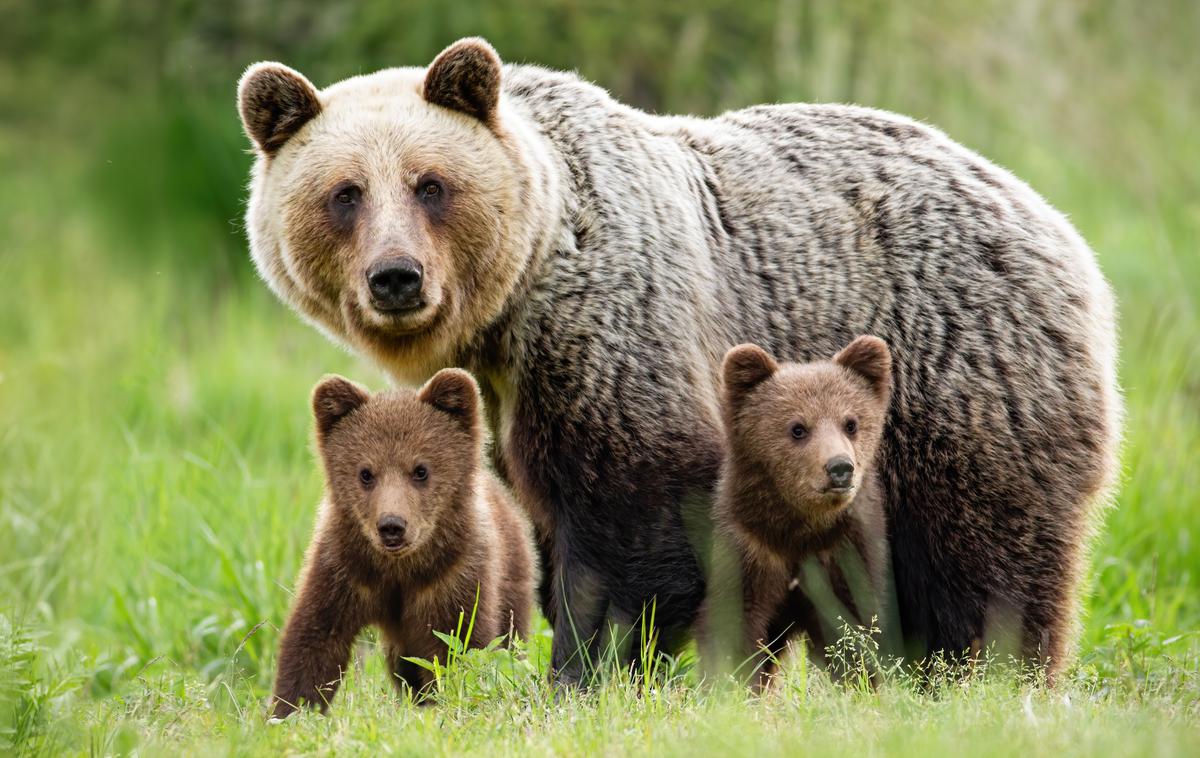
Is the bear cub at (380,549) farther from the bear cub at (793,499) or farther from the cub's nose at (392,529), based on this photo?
the bear cub at (793,499)

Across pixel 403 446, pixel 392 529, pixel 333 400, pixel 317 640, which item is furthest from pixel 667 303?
pixel 317 640

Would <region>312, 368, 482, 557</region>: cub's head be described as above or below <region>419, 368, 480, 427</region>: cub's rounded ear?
below

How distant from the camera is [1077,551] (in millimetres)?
6004

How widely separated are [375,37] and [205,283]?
2536 millimetres

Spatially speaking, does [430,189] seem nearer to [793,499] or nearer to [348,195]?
[348,195]

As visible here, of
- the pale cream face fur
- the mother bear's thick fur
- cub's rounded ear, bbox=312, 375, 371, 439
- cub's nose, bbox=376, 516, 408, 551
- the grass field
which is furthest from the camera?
the mother bear's thick fur

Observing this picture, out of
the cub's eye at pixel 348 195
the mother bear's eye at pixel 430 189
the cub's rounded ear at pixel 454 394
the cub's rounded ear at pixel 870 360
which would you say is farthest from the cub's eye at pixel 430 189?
the cub's rounded ear at pixel 870 360

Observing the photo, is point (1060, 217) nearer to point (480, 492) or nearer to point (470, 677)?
point (480, 492)

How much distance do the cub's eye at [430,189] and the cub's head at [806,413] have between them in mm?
1229

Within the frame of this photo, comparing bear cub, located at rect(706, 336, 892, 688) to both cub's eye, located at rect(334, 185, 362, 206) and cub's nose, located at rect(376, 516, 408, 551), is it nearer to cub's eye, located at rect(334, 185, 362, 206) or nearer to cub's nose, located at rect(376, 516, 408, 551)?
cub's nose, located at rect(376, 516, 408, 551)

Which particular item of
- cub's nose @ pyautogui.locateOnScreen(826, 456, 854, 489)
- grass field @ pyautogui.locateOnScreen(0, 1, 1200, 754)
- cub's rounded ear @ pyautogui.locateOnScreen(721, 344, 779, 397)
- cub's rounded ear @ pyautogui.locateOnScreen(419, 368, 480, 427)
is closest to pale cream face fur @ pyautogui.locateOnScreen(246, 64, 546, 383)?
cub's rounded ear @ pyautogui.locateOnScreen(419, 368, 480, 427)

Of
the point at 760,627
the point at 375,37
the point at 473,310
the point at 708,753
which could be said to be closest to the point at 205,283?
the point at 375,37

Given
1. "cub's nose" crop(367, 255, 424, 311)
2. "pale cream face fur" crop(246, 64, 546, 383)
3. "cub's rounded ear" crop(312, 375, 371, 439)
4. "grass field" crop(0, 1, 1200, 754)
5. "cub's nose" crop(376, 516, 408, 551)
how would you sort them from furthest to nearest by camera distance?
"pale cream face fur" crop(246, 64, 546, 383) < "cub's rounded ear" crop(312, 375, 371, 439) < "cub's nose" crop(367, 255, 424, 311) < "cub's nose" crop(376, 516, 408, 551) < "grass field" crop(0, 1, 1200, 754)

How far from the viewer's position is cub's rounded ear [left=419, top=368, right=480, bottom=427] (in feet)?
18.0
